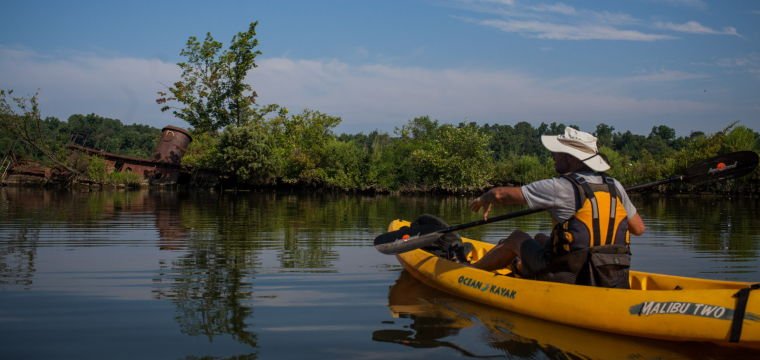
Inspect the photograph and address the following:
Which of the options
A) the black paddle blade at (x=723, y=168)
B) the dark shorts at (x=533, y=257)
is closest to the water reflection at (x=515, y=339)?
the dark shorts at (x=533, y=257)

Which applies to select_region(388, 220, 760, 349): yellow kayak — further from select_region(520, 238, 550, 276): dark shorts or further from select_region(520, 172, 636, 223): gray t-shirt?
select_region(520, 172, 636, 223): gray t-shirt

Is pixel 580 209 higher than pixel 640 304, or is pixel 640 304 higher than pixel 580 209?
pixel 580 209

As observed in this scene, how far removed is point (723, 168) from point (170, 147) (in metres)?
37.6

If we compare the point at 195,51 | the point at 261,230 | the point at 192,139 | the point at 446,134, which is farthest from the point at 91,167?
the point at 261,230

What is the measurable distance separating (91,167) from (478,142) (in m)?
24.2

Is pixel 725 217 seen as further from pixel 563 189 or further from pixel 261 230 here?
pixel 563 189

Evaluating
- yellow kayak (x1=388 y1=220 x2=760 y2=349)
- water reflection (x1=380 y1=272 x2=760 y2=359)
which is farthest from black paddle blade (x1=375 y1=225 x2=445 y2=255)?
water reflection (x1=380 y1=272 x2=760 y2=359)

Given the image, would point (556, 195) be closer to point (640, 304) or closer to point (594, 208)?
point (594, 208)

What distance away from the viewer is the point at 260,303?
609 cm

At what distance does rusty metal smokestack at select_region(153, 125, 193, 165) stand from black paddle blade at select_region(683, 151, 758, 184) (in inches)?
1461

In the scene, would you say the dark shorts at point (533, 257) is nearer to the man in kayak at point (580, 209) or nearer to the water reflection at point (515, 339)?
the man in kayak at point (580, 209)

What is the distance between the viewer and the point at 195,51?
42.9m

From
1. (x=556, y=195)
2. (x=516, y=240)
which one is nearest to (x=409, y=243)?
(x=516, y=240)

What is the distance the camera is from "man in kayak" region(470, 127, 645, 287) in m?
5.30
